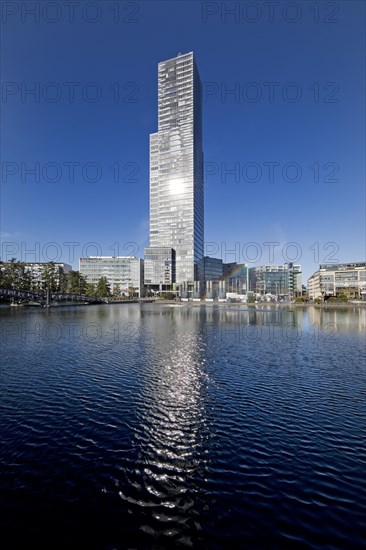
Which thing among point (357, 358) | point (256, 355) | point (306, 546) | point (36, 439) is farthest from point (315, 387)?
point (36, 439)

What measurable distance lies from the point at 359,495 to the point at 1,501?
46.5 feet

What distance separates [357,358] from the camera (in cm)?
3366

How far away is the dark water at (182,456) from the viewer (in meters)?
9.55

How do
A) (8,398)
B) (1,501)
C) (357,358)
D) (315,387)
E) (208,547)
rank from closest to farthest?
(208,547) → (1,501) → (8,398) → (315,387) → (357,358)

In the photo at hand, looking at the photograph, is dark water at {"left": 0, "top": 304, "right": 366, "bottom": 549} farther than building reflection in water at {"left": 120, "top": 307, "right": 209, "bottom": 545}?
No

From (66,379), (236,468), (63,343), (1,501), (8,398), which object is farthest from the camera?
(63,343)

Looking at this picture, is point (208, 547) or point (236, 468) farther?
point (236, 468)

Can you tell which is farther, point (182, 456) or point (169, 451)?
point (169, 451)

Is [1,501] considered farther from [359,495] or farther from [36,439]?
[359,495]

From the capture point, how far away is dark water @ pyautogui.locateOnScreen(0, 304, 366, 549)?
955 centimetres

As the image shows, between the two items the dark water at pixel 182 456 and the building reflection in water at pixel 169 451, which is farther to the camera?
the building reflection in water at pixel 169 451

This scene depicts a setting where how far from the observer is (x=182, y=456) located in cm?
1380

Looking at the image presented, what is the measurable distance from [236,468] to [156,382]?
12.8 meters

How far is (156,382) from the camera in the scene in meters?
24.7
